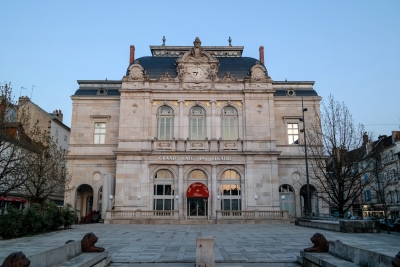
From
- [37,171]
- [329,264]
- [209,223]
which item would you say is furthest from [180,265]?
[209,223]

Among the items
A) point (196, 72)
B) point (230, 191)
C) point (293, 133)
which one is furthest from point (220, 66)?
point (230, 191)

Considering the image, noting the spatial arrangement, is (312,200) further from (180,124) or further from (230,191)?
(180,124)

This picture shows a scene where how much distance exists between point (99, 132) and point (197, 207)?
15055 millimetres

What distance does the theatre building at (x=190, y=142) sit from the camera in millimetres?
38062

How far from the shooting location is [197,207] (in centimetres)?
3831

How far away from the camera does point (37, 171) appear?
2678cm

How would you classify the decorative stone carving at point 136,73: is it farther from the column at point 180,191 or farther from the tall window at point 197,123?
the column at point 180,191

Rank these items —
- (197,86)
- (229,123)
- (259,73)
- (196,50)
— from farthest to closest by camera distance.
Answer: (196,50), (259,73), (197,86), (229,123)

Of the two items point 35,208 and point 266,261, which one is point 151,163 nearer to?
point 35,208

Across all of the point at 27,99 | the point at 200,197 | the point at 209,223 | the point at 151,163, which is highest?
the point at 27,99

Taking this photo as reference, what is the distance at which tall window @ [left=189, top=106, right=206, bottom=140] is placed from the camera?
4022 centimetres

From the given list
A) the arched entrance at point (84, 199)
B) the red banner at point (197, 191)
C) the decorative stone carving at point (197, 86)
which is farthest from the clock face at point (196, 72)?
the arched entrance at point (84, 199)

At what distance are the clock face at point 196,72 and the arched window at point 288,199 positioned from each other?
53.0 feet

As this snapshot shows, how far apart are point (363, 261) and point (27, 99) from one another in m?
49.7
